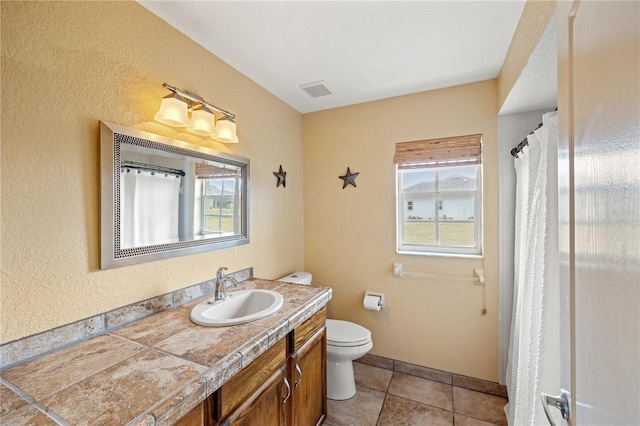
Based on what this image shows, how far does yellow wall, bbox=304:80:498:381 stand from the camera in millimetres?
2023

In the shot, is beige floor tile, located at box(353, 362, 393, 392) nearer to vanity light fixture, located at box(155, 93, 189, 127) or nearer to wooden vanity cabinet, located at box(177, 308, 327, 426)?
wooden vanity cabinet, located at box(177, 308, 327, 426)

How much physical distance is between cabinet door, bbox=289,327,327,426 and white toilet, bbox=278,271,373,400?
0.26 m

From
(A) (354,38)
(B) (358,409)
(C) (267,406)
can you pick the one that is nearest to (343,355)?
(B) (358,409)

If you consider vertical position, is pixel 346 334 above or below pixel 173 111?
below

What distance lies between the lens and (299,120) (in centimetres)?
263

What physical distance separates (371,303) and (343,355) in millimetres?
507

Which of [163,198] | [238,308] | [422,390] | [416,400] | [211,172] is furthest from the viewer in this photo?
[422,390]

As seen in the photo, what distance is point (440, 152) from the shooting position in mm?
2152

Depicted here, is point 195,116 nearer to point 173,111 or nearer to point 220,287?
point 173,111

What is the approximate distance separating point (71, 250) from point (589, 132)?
1.64 meters

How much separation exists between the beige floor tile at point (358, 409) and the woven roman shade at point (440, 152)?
72.4 inches

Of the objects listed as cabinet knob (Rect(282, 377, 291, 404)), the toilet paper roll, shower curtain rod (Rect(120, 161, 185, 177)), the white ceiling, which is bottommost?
cabinet knob (Rect(282, 377, 291, 404))

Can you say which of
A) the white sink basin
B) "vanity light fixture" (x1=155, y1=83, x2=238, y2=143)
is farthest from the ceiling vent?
the white sink basin

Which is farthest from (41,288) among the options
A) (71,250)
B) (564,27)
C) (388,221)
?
(388,221)
